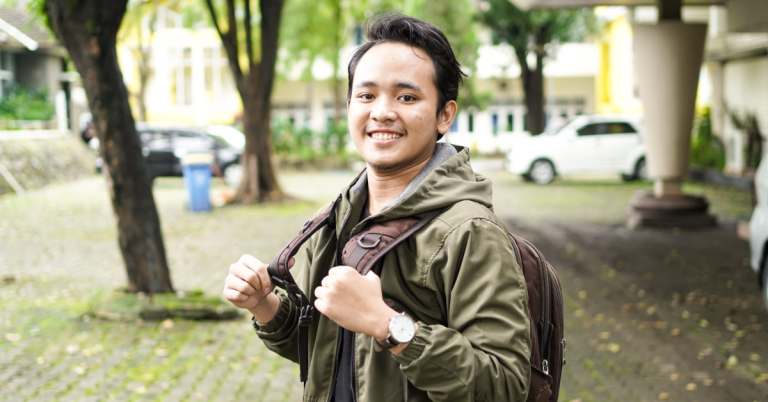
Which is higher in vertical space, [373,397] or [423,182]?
[423,182]

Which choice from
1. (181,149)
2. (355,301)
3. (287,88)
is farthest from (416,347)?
(287,88)

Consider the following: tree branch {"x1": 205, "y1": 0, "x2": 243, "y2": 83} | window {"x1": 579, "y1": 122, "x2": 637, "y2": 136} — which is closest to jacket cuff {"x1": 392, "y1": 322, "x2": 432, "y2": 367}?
tree branch {"x1": 205, "y1": 0, "x2": 243, "y2": 83}

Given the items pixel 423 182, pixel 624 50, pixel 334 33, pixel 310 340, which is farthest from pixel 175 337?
pixel 624 50

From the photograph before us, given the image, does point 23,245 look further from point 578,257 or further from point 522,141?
point 522,141

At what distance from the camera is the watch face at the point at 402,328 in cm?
175

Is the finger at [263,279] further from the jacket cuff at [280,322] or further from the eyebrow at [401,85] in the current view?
the eyebrow at [401,85]

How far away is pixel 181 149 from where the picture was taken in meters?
24.0

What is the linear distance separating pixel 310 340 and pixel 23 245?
37.4ft

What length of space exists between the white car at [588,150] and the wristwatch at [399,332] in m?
22.2

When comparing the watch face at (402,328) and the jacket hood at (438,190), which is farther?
the jacket hood at (438,190)

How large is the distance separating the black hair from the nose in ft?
0.46

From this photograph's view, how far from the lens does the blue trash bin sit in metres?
17.0

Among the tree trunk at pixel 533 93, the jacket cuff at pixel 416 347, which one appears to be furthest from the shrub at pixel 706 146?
the jacket cuff at pixel 416 347

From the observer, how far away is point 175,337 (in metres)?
7.03
